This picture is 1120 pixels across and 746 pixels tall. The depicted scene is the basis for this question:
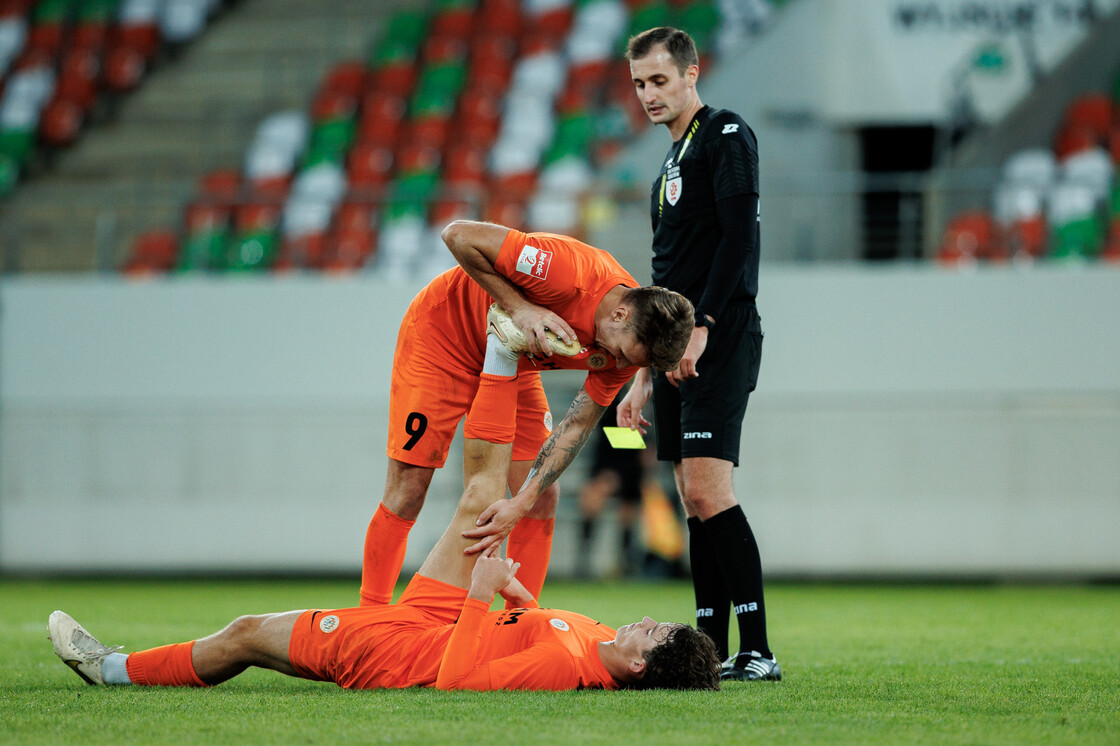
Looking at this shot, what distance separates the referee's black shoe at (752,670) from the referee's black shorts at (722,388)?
64cm

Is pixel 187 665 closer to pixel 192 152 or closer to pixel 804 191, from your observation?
pixel 804 191

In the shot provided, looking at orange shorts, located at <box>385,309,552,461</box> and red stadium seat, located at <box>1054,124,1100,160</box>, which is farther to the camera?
red stadium seat, located at <box>1054,124,1100,160</box>

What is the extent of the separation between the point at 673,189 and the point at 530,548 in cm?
133

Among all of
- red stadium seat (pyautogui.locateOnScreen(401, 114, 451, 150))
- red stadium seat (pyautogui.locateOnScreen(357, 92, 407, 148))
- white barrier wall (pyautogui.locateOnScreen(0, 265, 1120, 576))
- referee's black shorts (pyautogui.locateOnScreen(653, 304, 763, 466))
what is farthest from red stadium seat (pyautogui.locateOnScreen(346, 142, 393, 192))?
referee's black shorts (pyautogui.locateOnScreen(653, 304, 763, 466))

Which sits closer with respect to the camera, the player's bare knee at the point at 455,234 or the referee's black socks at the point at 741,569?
the player's bare knee at the point at 455,234

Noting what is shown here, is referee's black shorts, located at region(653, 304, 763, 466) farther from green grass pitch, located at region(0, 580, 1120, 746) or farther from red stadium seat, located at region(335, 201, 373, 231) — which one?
red stadium seat, located at region(335, 201, 373, 231)

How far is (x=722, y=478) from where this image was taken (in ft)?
14.2

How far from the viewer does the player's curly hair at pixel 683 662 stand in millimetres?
3832

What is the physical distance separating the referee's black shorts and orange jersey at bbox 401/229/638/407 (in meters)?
0.30

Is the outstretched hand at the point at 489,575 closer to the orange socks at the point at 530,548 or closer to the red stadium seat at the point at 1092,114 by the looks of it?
the orange socks at the point at 530,548

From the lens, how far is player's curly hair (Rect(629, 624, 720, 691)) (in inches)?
151

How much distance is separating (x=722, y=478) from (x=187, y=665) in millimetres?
1777

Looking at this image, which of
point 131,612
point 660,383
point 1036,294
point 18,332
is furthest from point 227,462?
point 660,383

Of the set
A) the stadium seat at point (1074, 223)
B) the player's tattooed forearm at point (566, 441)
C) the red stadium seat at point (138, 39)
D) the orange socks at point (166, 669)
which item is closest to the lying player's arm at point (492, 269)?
the player's tattooed forearm at point (566, 441)
